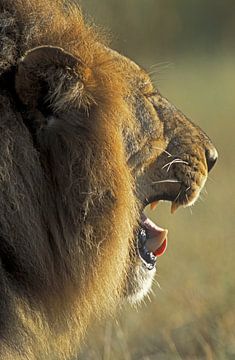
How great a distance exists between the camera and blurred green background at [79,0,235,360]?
4211mm

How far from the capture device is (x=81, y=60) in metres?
2.63

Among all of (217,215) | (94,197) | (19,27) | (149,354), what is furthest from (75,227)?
(217,215)

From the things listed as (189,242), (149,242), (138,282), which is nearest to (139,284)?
(138,282)

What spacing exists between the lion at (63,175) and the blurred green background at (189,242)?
20.3 inches

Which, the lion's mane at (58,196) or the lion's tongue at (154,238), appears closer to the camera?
the lion's mane at (58,196)

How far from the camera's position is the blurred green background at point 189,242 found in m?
4.21

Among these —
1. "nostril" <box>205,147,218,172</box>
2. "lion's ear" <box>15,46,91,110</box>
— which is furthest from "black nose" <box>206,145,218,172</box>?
"lion's ear" <box>15,46,91,110</box>

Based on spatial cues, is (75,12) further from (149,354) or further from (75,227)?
(149,354)

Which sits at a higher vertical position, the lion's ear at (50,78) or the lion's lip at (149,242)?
the lion's ear at (50,78)

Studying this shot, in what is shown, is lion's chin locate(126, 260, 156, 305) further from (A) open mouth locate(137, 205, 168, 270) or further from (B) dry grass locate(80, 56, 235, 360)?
(B) dry grass locate(80, 56, 235, 360)

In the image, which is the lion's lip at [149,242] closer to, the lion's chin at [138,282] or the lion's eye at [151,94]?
the lion's chin at [138,282]

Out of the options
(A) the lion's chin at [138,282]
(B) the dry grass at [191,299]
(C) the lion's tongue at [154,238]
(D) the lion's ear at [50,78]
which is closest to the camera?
(D) the lion's ear at [50,78]

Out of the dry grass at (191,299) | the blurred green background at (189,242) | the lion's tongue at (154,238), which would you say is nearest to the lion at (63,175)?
the lion's tongue at (154,238)

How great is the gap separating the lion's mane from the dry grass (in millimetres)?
1199
